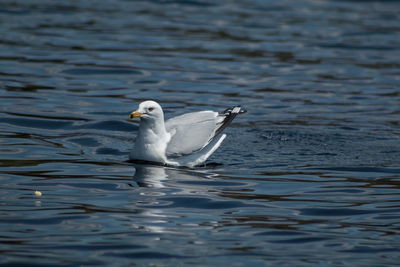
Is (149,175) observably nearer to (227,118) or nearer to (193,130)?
(193,130)

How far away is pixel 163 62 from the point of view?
15906mm

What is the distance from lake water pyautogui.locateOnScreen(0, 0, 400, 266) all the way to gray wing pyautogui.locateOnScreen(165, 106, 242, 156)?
1.07ft

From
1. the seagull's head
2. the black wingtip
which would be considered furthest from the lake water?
the seagull's head

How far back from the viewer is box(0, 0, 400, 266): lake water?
6.41 m

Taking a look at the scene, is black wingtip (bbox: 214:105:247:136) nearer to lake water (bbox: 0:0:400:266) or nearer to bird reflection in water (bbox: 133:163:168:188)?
lake water (bbox: 0:0:400:266)

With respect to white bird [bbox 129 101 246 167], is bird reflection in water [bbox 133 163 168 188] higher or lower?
lower

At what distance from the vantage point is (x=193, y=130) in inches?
375

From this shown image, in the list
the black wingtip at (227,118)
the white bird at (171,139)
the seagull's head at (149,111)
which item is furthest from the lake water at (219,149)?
the seagull's head at (149,111)

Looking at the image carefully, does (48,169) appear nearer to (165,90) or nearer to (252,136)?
(252,136)

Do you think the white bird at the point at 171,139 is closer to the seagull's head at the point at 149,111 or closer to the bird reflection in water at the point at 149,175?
the seagull's head at the point at 149,111

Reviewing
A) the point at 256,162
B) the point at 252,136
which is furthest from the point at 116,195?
the point at 252,136

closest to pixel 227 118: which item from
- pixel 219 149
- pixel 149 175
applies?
pixel 219 149

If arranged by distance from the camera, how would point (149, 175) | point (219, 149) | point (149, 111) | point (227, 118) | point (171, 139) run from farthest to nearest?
point (219, 149)
point (227, 118)
point (171, 139)
point (149, 111)
point (149, 175)

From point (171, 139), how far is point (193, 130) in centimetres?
32
